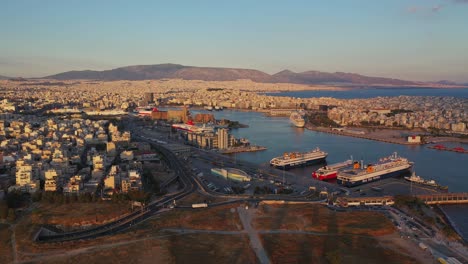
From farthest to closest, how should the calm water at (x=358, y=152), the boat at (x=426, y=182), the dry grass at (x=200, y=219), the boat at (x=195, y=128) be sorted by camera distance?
1. the boat at (x=195, y=128)
2. the calm water at (x=358, y=152)
3. the boat at (x=426, y=182)
4. the dry grass at (x=200, y=219)

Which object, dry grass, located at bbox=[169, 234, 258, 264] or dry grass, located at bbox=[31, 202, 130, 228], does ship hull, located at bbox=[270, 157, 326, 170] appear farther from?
dry grass, located at bbox=[169, 234, 258, 264]

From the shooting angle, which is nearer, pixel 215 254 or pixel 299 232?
pixel 215 254

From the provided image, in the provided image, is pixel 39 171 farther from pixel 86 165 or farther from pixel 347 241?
pixel 347 241

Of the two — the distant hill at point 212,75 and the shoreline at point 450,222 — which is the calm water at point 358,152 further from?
the distant hill at point 212,75

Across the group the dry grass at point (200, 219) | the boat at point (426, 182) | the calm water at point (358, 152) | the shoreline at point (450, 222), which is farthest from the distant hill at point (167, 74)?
the dry grass at point (200, 219)

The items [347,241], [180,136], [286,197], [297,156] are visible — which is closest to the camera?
[347,241]

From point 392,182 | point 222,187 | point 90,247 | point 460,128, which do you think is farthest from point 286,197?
point 460,128

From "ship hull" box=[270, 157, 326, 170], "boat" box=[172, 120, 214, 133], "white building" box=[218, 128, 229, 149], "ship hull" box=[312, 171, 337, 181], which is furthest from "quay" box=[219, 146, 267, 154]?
"ship hull" box=[312, 171, 337, 181]

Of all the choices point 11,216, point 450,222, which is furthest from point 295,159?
point 11,216
